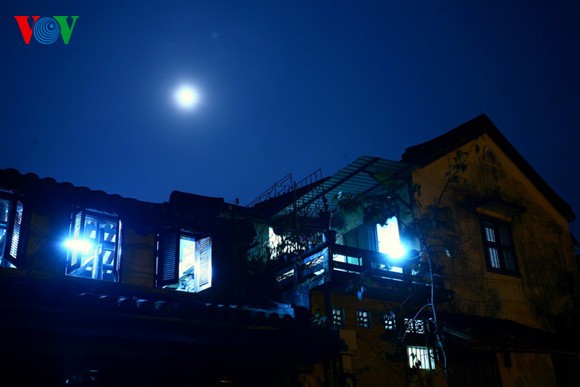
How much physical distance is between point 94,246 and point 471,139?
14.8 m

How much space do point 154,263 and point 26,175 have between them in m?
4.26

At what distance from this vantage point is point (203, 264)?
16750 millimetres

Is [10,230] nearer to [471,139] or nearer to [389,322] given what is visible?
[389,322]

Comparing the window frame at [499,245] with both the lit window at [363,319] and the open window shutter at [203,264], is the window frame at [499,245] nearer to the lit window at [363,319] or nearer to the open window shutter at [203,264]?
the lit window at [363,319]

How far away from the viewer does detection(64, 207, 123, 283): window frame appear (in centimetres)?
1400

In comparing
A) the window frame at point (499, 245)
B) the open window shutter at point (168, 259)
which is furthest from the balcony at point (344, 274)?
the window frame at point (499, 245)

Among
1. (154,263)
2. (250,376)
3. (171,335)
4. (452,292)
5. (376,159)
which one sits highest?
(376,159)

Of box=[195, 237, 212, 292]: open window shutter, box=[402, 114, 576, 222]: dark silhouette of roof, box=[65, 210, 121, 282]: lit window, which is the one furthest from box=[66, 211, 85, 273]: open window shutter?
box=[402, 114, 576, 222]: dark silhouette of roof

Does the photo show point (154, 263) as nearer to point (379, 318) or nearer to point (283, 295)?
point (283, 295)

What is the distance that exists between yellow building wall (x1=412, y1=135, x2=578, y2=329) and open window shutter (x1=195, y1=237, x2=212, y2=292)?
7.40m

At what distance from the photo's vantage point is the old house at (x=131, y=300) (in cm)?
1060

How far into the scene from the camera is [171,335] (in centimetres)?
1171

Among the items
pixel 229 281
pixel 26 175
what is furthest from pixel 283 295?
pixel 26 175

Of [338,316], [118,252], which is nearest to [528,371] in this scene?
[338,316]
